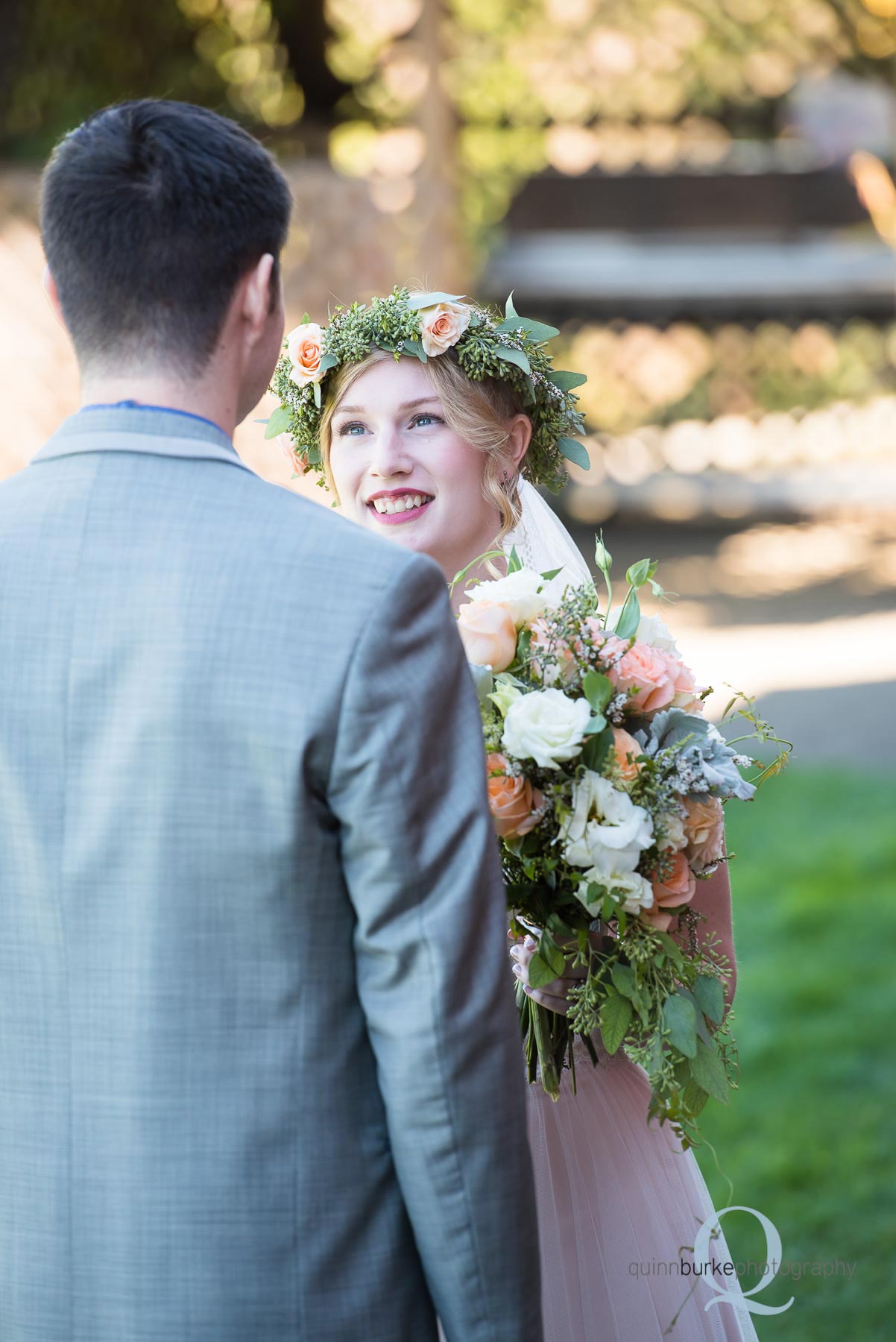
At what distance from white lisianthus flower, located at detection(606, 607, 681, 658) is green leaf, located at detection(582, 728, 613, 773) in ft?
0.68

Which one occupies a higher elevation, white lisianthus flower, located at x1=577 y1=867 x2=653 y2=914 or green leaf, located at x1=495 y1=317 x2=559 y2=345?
green leaf, located at x1=495 y1=317 x2=559 y2=345

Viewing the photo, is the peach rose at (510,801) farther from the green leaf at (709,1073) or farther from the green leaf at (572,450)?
the green leaf at (572,450)

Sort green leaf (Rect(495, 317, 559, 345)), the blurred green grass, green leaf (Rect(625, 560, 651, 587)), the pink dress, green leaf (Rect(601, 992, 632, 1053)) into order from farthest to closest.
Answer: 1. the blurred green grass
2. green leaf (Rect(495, 317, 559, 345))
3. the pink dress
4. green leaf (Rect(625, 560, 651, 587))
5. green leaf (Rect(601, 992, 632, 1053))

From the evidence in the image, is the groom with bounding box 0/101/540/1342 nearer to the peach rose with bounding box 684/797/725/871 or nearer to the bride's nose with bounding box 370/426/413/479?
the peach rose with bounding box 684/797/725/871

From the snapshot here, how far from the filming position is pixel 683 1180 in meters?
2.23

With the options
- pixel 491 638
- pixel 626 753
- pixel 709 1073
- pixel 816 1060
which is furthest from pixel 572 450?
pixel 816 1060

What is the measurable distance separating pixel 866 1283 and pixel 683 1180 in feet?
4.19

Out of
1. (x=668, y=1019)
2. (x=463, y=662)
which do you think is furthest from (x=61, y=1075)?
(x=668, y=1019)

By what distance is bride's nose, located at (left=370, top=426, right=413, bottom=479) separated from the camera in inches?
89.7

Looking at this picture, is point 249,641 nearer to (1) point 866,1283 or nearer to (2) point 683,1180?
(2) point 683,1180

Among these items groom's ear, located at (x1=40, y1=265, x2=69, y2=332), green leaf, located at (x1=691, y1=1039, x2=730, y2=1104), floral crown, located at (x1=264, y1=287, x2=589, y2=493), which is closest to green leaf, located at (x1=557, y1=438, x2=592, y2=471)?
floral crown, located at (x1=264, y1=287, x2=589, y2=493)

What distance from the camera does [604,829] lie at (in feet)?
5.62

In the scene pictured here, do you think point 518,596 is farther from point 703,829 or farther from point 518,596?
point 703,829

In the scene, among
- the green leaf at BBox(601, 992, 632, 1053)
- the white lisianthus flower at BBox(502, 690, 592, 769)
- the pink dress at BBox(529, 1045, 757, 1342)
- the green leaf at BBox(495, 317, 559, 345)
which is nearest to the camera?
the white lisianthus flower at BBox(502, 690, 592, 769)
